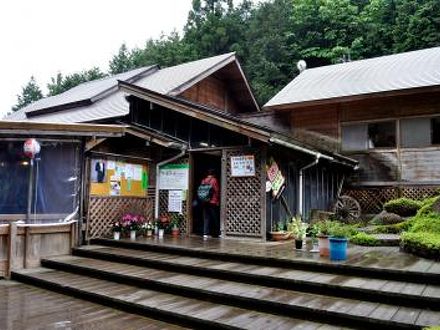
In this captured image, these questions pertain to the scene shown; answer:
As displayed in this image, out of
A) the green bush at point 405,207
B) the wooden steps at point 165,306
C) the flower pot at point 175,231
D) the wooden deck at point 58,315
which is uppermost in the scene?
the green bush at point 405,207

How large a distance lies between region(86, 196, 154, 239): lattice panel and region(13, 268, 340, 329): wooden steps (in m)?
2.11

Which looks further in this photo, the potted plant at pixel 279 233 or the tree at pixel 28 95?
the tree at pixel 28 95

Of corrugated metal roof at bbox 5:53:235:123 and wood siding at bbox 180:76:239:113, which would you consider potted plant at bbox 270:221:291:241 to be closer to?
corrugated metal roof at bbox 5:53:235:123

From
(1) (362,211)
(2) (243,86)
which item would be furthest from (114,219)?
A: (2) (243,86)

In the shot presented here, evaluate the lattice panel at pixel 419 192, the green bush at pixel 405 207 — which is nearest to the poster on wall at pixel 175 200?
the green bush at pixel 405 207

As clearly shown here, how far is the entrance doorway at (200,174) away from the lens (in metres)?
9.88

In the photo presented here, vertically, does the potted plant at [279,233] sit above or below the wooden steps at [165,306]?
above

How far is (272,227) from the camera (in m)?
8.83

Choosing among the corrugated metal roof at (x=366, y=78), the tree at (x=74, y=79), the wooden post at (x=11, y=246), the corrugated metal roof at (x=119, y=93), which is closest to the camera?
the wooden post at (x=11, y=246)

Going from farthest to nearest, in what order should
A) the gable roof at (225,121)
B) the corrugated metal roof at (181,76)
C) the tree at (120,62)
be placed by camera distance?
1. the tree at (120,62)
2. the corrugated metal roof at (181,76)
3. the gable roof at (225,121)

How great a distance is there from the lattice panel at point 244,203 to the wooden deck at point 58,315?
402 cm

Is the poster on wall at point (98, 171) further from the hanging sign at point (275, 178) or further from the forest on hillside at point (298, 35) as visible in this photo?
the forest on hillside at point (298, 35)

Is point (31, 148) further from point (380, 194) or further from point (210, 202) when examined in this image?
point (380, 194)

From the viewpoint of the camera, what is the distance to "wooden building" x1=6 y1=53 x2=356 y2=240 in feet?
28.8
